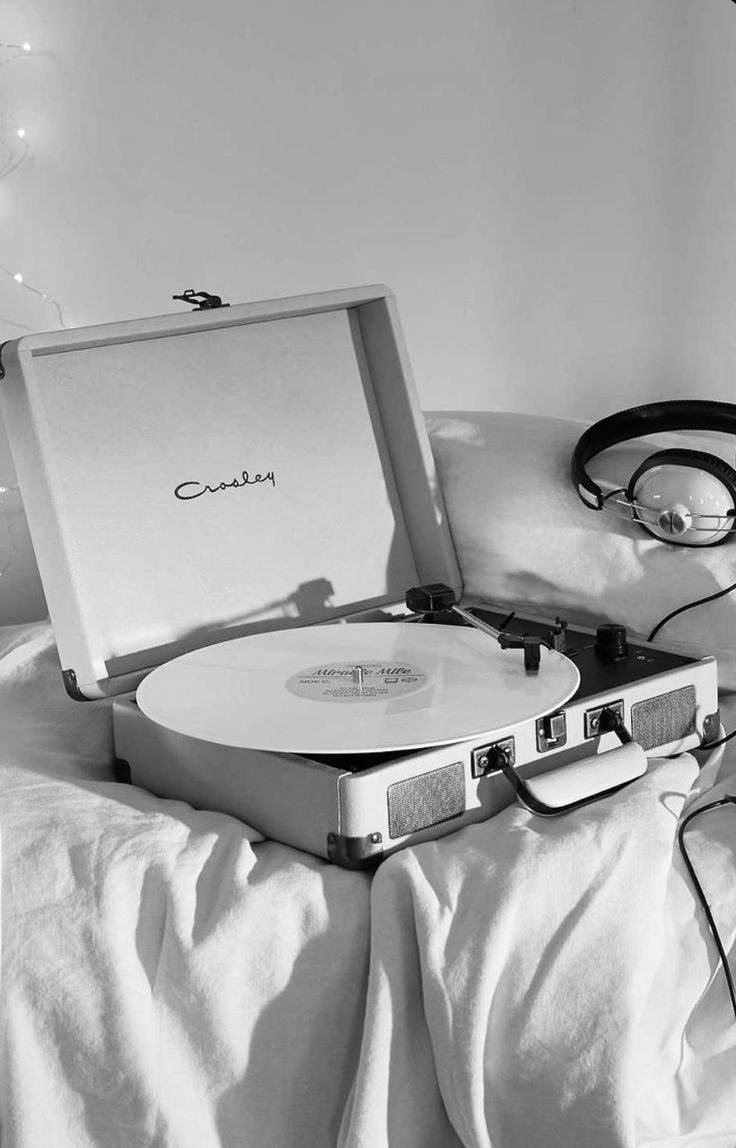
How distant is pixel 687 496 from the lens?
3.66 ft

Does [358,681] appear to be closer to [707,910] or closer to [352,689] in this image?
[352,689]

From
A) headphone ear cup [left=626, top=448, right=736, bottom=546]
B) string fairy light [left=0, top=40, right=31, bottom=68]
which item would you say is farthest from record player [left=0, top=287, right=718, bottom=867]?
string fairy light [left=0, top=40, right=31, bottom=68]

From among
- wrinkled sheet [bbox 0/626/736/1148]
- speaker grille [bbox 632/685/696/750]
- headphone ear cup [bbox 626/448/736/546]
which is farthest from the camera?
headphone ear cup [bbox 626/448/736/546]

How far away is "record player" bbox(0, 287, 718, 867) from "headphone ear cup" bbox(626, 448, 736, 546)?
12 cm

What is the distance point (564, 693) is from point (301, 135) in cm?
110

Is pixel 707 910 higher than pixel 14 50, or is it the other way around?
pixel 14 50

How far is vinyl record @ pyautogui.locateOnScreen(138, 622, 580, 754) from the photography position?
86 cm

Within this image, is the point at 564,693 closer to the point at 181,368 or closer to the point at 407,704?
the point at 407,704

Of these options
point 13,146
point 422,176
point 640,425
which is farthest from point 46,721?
point 422,176

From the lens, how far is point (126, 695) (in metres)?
1.09

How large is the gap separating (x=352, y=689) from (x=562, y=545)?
1.17 ft

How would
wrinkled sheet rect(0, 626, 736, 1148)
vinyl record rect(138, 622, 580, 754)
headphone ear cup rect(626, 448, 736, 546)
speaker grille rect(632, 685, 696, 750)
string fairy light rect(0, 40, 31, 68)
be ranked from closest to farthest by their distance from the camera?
wrinkled sheet rect(0, 626, 736, 1148)
vinyl record rect(138, 622, 580, 754)
speaker grille rect(632, 685, 696, 750)
headphone ear cup rect(626, 448, 736, 546)
string fairy light rect(0, 40, 31, 68)

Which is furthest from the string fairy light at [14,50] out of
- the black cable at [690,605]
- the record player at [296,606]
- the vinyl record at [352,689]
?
the black cable at [690,605]

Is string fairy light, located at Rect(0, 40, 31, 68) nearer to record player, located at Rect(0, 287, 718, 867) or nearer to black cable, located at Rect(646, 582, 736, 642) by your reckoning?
record player, located at Rect(0, 287, 718, 867)
